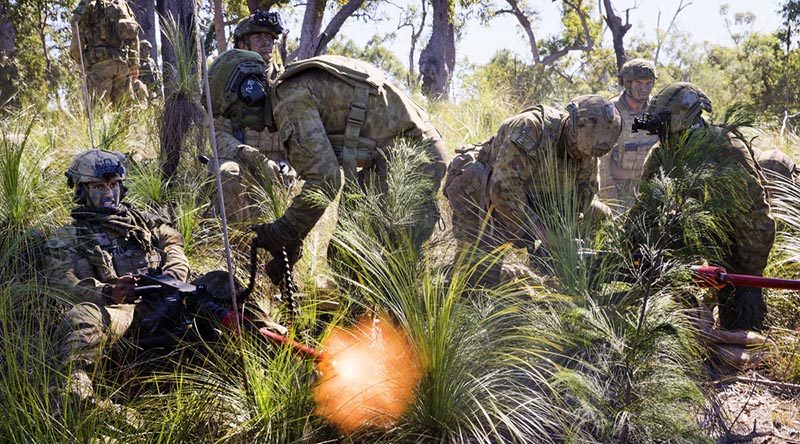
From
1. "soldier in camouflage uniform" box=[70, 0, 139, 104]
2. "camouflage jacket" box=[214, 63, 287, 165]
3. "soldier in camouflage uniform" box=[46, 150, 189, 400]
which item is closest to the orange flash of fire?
"soldier in camouflage uniform" box=[46, 150, 189, 400]

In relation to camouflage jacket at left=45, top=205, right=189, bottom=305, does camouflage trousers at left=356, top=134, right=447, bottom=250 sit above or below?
above

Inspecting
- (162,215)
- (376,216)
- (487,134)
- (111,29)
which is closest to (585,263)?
(376,216)

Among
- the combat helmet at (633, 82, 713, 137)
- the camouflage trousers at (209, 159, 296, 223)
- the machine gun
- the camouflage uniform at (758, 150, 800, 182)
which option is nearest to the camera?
the machine gun

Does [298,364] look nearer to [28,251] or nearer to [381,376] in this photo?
[381,376]

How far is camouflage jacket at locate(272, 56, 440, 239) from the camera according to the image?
4133 millimetres

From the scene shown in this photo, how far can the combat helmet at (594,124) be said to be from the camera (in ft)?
15.4

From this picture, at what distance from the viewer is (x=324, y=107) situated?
434 centimetres

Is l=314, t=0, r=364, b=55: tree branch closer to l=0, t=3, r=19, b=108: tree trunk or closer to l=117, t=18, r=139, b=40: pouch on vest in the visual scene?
l=117, t=18, r=139, b=40: pouch on vest

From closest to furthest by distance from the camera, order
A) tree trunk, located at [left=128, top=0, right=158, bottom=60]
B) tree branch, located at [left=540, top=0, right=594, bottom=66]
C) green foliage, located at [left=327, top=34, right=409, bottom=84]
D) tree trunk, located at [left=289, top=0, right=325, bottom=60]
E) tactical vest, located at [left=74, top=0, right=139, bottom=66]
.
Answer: tactical vest, located at [left=74, top=0, right=139, bottom=66]
tree trunk, located at [left=128, top=0, right=158, bottom=60]
tree trunk, located at [left=289, top=0, right=325, bottom=60]
tree branch, located at [left=540, top=0, right=594, bottom=66]
green foliage, located at [left=327, top=34, right=409, bottom=84]

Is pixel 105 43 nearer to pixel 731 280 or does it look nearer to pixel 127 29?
pixel 127 29

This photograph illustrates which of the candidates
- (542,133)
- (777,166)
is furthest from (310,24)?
(777,166)

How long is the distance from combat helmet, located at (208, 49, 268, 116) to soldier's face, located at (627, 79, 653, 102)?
5.30 m

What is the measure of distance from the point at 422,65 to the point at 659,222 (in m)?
12.7

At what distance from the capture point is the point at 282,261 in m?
4.13
